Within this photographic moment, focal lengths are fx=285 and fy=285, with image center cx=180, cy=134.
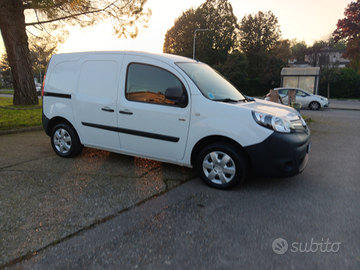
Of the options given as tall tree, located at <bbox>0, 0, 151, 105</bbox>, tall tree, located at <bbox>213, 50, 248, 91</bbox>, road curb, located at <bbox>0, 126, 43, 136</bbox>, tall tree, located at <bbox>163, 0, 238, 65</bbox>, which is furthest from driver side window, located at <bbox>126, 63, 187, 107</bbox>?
tall tree, located at <bbox>163, 0, 238, 65</bbox>

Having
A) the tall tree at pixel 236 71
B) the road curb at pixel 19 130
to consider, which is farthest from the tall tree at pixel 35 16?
the tall tree at pixel 236 71

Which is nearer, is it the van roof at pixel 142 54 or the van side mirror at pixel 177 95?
the van side mirror at pixel 177 95

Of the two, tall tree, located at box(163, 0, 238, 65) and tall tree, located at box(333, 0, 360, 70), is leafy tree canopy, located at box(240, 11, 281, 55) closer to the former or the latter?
tall tree, located at box(163, 0, 238, 65)

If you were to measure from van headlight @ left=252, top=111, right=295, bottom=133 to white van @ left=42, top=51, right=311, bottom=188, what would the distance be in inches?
0.5

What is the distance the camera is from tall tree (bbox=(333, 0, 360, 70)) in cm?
3209

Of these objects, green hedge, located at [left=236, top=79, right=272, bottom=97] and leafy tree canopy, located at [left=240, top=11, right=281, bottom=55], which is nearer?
green hedge, located at [left=236, top=79, right=272, bottom=97]

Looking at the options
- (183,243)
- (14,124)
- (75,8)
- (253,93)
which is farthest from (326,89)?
(183,243)

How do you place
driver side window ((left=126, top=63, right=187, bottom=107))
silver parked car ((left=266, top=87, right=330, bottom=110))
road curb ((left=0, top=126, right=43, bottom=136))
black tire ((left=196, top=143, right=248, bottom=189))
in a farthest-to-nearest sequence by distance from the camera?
silver parked car ((left=266, top=87, right=330, bottom=110)), road curb ((left=0, top=126, right=43, bottom=136)), driver side window ((left=126, top=63, right=187, bottom=107)), black tire ((left=196, top=143, right=248, bottom=189))

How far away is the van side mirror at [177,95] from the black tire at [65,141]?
210 centimetres

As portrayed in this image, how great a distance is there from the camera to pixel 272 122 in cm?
357

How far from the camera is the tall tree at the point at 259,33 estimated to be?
174 feet

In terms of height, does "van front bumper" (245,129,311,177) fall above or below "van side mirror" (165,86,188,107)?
below

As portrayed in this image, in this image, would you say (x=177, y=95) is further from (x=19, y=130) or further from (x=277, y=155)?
(x=19, y=130)

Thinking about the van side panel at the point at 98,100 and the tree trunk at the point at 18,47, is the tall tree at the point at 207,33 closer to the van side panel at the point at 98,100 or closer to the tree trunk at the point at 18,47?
the tree trunk at the point at 18,47
